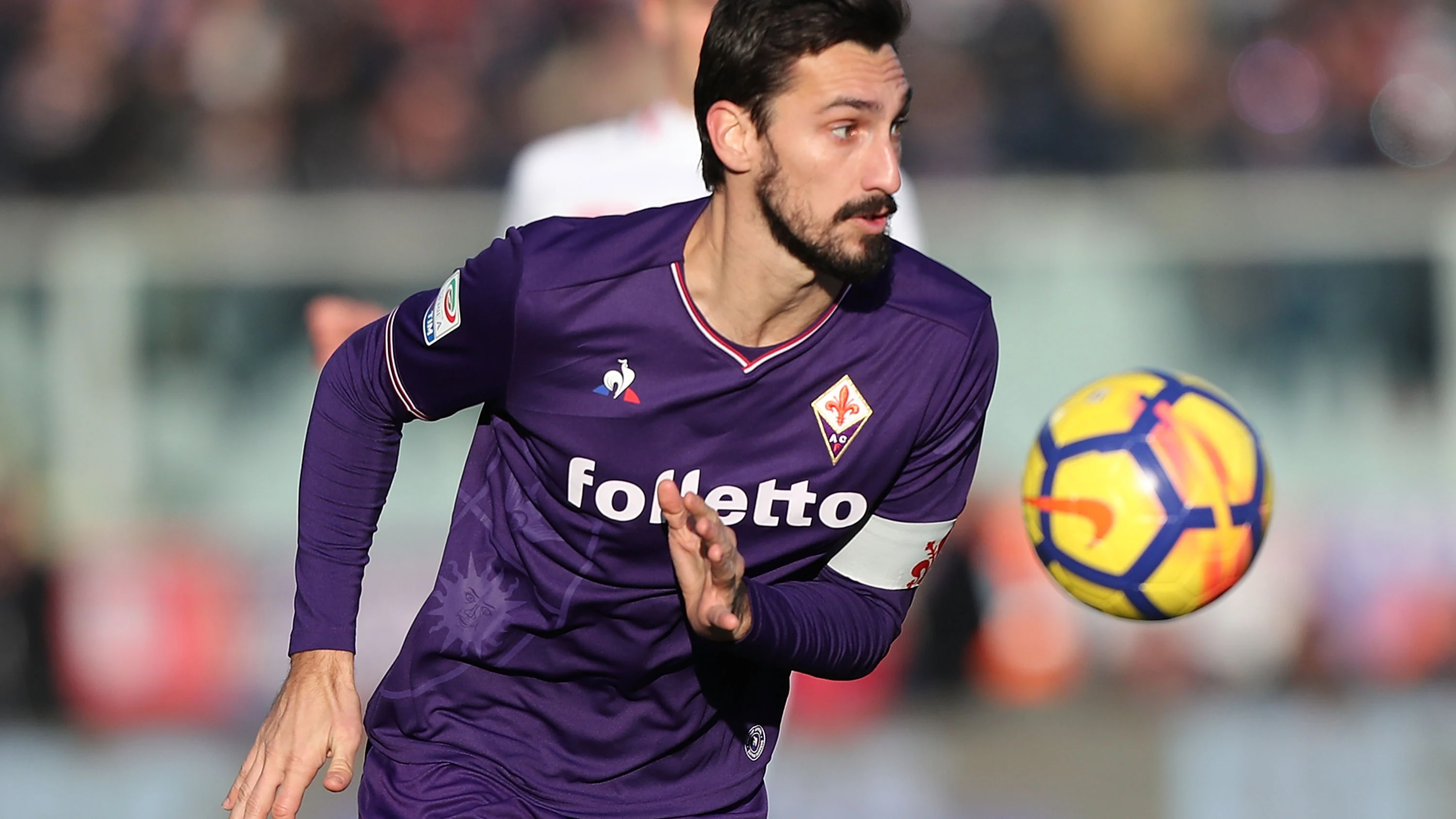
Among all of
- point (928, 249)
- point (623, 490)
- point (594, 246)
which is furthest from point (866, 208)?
point (928, 249)

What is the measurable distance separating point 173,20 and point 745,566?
8.27 meters

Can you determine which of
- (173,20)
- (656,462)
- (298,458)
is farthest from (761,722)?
(173,20)

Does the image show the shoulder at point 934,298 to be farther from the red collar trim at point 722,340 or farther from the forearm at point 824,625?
the forearm at point 824,625

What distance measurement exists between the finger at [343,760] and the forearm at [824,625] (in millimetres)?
772

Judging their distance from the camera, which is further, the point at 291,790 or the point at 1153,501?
the point at 1153,501

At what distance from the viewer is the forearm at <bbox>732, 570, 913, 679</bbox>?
3.40m

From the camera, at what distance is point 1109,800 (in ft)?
25.2

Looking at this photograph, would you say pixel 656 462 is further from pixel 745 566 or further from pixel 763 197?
pixel 763 197

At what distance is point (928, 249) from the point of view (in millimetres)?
9641

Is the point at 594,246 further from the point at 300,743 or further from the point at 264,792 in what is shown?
the point at 264,792

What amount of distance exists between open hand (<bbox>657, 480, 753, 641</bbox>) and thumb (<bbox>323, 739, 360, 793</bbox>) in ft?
2.52

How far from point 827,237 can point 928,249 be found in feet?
20.5

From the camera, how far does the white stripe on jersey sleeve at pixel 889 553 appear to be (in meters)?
3.79

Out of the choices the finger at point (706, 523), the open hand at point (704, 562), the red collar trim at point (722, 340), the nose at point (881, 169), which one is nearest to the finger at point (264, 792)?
the open hand at point (704, 562)
